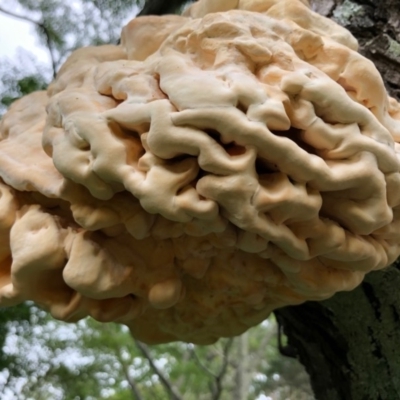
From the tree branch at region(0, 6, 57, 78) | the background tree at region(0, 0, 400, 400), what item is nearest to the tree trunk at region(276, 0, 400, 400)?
the background tree at region(0, 0, 400, 400)

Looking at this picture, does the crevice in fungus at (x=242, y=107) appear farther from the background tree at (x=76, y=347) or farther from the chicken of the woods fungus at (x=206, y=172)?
the background tree at (x=76, y=347)

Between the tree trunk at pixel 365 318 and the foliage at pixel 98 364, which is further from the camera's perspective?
the foliage at pixel 98 364

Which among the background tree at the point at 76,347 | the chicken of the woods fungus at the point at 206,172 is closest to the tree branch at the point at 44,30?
the background tree at the point at 76,347

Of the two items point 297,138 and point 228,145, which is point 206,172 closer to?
point 228,145

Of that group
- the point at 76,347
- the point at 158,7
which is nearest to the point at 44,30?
the point at 158,7

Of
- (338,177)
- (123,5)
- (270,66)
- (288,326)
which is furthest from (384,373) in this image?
(123,5)
